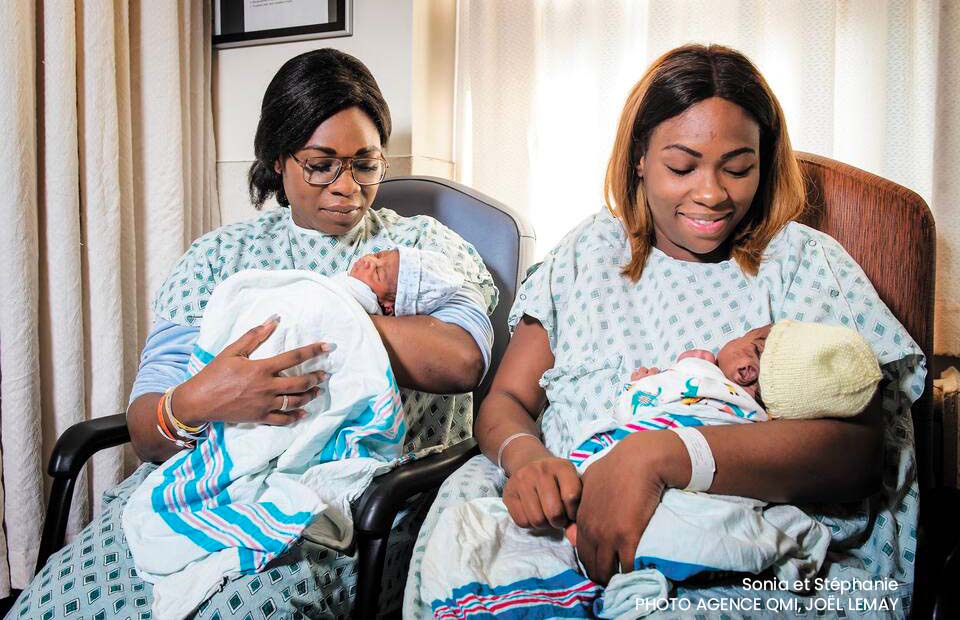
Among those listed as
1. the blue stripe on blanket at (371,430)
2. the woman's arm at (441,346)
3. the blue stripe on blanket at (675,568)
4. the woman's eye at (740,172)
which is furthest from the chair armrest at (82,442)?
the woman's eye at (740,172)

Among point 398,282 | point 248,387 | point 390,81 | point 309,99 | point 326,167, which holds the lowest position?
point 248,387

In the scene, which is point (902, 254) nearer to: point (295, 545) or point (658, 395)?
point (658, 395)

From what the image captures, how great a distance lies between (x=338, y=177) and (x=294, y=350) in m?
0.43

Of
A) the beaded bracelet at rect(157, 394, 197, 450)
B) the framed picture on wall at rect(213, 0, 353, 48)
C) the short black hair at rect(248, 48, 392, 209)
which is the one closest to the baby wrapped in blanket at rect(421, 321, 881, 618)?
the beaded bracelet at rect(157, 394, 197, 450)

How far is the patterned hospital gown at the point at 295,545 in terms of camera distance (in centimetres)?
110

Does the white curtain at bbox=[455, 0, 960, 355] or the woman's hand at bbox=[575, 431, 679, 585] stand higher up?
the white curtain at bbox=[455, 0, 960, 355]

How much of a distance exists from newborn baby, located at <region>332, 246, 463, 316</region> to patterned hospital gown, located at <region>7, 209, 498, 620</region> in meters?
0.12

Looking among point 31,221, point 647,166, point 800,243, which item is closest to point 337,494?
point 647,166

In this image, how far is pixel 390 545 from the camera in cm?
126

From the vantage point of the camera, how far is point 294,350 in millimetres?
1202

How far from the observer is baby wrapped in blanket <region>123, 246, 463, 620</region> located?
1.09 meters

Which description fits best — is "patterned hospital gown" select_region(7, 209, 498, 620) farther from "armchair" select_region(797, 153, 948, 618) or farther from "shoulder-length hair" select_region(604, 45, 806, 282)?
"armchair" select_region(797, 153, 948, 618)

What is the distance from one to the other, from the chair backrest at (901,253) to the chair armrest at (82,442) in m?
1.44

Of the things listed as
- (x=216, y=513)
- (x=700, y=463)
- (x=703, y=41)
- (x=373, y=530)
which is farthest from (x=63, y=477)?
(x=703, y=41)
